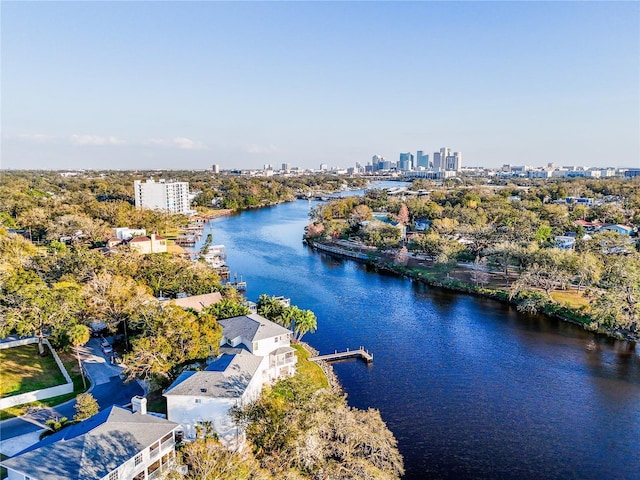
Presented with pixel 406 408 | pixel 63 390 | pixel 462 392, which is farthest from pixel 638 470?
pixel 63 390

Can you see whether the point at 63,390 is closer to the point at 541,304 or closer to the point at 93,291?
the point at 93,291

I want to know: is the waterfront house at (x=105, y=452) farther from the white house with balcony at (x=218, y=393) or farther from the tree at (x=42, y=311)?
the tree at (x=42, y=311)

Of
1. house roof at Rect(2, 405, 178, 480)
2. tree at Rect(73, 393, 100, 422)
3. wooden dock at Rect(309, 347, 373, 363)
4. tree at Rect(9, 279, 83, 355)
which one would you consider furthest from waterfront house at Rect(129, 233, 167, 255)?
house roof at Rect(2, 405, 178, 480)

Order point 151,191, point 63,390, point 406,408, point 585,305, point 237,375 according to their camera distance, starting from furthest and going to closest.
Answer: point 151,191 < point 585,305 < point 406,408 < point 63,390 < point 237,375

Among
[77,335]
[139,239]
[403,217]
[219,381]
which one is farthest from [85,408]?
[403,217]

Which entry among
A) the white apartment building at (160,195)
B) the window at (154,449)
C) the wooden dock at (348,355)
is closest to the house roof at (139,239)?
the wooden dock at (348,355)

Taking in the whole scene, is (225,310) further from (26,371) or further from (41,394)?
(26,371)

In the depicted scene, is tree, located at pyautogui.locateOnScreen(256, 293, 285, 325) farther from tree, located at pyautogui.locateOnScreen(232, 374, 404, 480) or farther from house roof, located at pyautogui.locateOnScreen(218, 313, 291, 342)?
tree, located at pyautogui.locateOnScreen(232, 374, 404, 480)

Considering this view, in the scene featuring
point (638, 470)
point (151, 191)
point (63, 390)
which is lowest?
point (638, 470)
